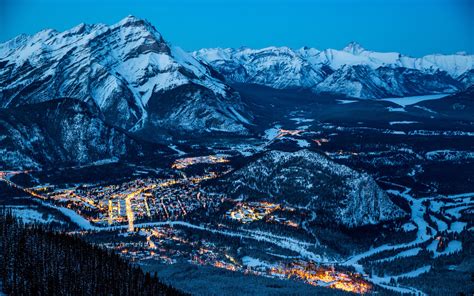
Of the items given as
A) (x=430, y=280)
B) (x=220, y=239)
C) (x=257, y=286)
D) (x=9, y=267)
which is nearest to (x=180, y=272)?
(x=257, y=286)

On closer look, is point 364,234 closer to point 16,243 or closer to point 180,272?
point 180,272

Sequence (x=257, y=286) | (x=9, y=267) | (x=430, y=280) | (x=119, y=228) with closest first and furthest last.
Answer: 1. (x=9, y=267)
2. (x=257, y=286)
3. (x=430, y=280)
4. (x=119, y=228)

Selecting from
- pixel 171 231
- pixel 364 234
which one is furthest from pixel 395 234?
pixel 171 231

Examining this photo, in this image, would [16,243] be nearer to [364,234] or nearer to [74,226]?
[74,226]

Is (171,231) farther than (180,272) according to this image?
Yes

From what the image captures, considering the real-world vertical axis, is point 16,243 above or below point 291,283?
above

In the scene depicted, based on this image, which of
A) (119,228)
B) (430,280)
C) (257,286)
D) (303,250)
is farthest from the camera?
(119,228)
